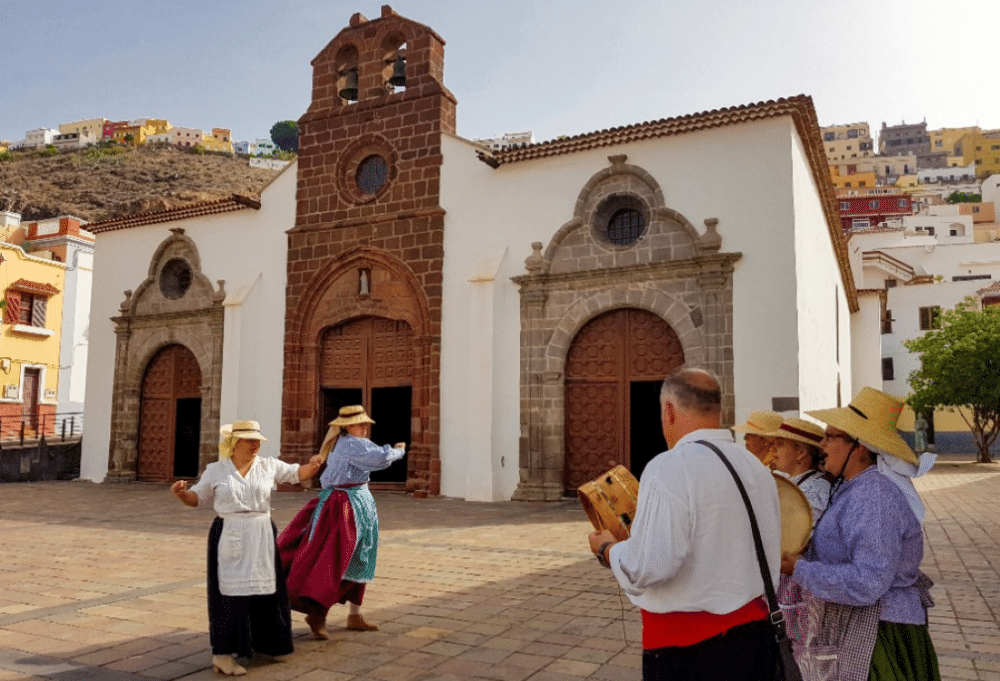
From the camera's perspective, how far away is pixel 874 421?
9.28 ft

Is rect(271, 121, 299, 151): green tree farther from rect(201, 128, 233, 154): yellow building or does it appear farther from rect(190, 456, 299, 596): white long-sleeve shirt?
rect(190, 456, 299, 596): white long-sleeve shirt

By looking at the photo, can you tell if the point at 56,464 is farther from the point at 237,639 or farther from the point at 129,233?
the point at 237,639

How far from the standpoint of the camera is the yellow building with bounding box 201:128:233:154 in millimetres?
116000

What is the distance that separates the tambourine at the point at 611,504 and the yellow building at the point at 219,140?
118461 mm

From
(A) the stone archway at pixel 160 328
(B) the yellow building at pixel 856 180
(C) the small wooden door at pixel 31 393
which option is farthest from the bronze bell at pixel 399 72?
(B) the yellow building at pixel 856 180

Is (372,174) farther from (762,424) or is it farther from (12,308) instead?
(12,308)

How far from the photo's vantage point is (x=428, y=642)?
206 inches

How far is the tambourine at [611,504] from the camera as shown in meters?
2.65

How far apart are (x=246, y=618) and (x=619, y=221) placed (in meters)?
10.8

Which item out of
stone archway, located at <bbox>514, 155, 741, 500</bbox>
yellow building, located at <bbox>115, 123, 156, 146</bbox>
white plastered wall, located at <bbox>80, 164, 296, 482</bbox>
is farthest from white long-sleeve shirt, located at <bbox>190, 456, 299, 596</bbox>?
yellow building, located at <bbox>115, 123, 156, 146</bbox>

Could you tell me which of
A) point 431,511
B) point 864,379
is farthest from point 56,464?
point 864,379

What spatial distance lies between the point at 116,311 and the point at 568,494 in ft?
40.2

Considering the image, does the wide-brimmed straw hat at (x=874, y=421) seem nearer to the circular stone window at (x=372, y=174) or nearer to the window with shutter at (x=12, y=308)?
the circular stone window at (x=372, y=174)

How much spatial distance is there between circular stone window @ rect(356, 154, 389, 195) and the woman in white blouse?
12.1 m
